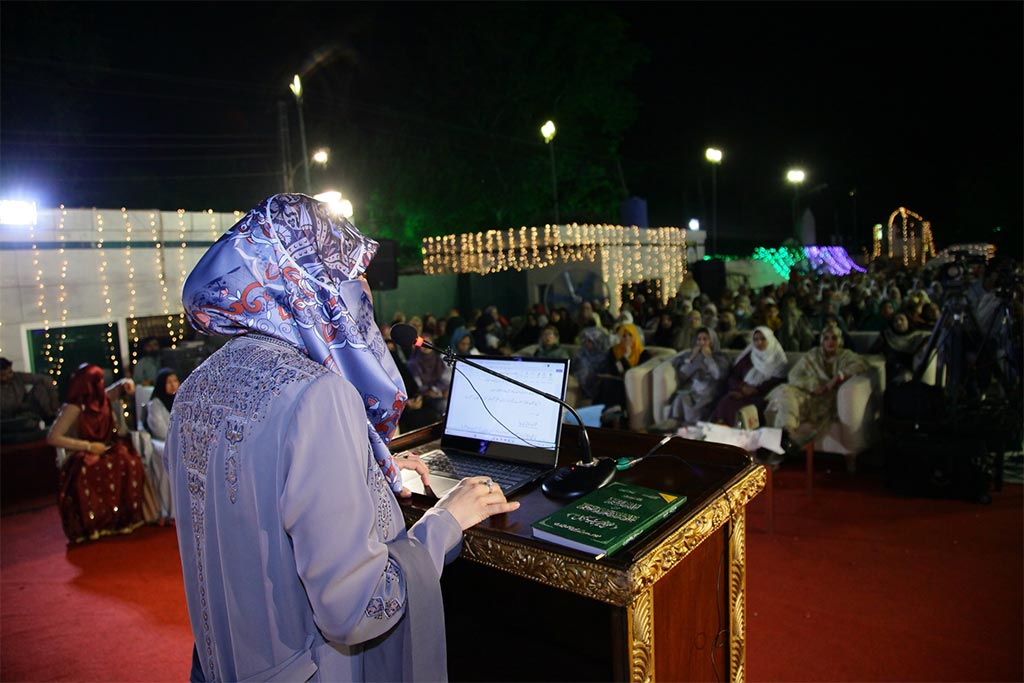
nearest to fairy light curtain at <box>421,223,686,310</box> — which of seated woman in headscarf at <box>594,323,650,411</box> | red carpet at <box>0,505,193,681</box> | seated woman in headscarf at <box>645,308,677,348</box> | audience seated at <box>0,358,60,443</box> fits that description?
seated woman in headscarf at <box>645,308,677,348</box>

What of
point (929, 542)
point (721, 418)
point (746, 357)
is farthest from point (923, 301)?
point (929, 542)

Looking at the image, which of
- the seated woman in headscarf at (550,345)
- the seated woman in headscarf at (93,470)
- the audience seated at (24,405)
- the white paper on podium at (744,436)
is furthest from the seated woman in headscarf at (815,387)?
the audience seated at (24,405)

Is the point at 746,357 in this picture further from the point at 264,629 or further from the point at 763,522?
the point at 264,629

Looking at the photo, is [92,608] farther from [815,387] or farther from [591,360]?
[815,387]

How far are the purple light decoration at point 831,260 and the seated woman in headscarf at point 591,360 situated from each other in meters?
19.6

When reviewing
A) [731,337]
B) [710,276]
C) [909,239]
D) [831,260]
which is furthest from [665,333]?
[909,239]

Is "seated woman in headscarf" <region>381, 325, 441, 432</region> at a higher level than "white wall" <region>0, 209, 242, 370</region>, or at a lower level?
lower

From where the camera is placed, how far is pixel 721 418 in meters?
5.59

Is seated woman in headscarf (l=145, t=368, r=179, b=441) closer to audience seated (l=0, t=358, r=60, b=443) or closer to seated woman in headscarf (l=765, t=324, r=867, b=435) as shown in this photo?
audience seated (l=0, t=358, r=60, b=443)

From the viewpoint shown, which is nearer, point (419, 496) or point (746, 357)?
point (419, 496)

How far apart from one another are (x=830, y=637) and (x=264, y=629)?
2.69 metres

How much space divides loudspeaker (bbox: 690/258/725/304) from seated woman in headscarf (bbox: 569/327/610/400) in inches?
427

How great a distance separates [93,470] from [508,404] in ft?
14.2

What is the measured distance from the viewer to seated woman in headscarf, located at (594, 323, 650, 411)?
6.54m
